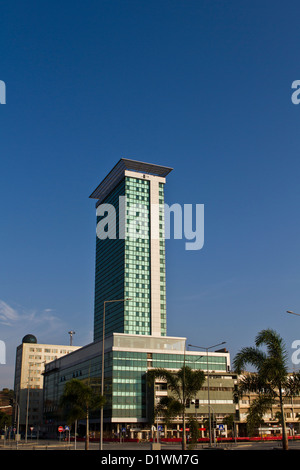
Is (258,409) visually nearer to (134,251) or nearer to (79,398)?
(79,398)

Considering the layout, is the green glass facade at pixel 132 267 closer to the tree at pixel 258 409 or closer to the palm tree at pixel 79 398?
the palm tree at pixel 79 398

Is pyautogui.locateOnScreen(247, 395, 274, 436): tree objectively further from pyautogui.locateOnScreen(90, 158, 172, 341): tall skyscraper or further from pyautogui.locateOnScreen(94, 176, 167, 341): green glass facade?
pyautogui.locateOnScreen(90, 158, 172, 341): tall skyscraper

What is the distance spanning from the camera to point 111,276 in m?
174

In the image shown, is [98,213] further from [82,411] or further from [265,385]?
[265,385]

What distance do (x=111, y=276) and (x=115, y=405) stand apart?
7305 centimetres

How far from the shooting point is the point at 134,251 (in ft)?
539

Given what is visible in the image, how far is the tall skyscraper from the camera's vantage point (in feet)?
523

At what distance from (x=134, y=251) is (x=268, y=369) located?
426 feet

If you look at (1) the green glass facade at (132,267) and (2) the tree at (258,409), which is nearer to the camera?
(2) the tree at (258,409)

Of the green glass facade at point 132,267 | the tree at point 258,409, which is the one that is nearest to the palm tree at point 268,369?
the tree at point 258,409

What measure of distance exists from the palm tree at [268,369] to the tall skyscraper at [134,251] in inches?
4760

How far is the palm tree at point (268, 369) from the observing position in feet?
116
